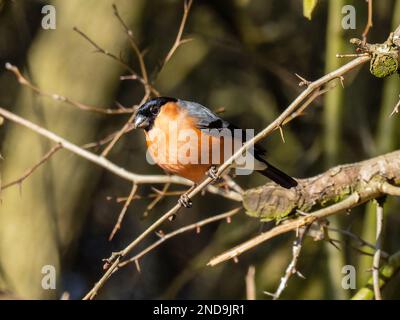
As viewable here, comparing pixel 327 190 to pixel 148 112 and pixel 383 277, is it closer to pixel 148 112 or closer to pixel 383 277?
pixel 383 277

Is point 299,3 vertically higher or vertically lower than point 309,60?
higher

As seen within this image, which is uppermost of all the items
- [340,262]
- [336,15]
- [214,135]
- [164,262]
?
[336,15]

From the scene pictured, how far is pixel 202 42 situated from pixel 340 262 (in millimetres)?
2434

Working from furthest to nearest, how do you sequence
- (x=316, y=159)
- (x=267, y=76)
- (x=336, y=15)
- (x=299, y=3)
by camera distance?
(x=299, y=3) < (x=267, y=76) < (x=316, y=159) < (x=336, y=15)

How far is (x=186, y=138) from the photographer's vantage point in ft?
13.3

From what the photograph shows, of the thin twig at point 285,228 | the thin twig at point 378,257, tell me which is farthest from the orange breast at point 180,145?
the thin twig at point 378,257

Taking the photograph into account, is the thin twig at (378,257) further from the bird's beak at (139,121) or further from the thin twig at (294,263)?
the bird's beak at (139,121)

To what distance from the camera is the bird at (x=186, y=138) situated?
394 centimetres

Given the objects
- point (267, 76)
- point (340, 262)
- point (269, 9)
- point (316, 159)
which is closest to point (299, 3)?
point (269, 9)

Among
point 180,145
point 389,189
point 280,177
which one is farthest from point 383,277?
point 180,145

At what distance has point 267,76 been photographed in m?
5.94

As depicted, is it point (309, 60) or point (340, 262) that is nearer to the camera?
point (340, 262)

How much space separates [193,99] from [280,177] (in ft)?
8.51

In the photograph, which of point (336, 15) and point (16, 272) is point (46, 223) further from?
point (336, 15)
